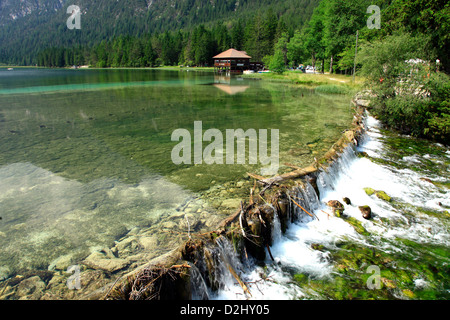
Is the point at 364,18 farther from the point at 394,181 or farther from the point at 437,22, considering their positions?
the point at 394,181

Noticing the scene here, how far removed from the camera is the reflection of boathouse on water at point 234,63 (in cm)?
10031

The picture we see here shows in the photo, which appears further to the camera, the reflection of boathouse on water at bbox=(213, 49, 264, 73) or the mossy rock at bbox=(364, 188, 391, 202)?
the reflection of boathouse on water at bbox=(213, 49, 264, 73)

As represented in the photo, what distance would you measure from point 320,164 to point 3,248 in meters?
10.5

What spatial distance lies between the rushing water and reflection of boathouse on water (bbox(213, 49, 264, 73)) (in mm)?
93891

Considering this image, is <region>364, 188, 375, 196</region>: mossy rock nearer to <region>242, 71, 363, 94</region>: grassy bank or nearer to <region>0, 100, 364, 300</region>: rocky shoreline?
<region>0, 100, 364, 300</region>: rocky shoreline

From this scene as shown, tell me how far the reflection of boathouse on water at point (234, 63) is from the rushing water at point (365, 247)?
93.9m

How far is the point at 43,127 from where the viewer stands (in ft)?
60.9

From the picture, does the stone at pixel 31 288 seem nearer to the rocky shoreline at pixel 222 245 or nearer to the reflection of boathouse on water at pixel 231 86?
the rocky shoreline at pixel 222 245

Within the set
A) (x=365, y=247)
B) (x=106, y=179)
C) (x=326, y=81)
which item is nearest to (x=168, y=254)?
(x=365, y=247)

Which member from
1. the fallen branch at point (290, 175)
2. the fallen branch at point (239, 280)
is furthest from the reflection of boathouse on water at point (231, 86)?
the fallen branch at point (239, 280)

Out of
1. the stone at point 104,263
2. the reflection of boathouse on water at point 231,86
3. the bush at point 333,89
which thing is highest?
the reflection of boathouse on water at point 231,86

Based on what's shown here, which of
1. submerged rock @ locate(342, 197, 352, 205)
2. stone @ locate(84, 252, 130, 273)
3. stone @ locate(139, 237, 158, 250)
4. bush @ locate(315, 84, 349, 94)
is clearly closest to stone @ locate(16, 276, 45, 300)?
stone @ locate(84, 252, 130, 273)

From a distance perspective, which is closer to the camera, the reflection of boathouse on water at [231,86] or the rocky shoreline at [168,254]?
the rocky shoreline at [168,254]

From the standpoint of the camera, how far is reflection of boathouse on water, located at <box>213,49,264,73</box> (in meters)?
100
